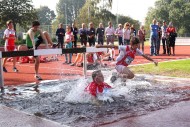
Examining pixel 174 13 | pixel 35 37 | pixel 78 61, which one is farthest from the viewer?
pixel 174 13

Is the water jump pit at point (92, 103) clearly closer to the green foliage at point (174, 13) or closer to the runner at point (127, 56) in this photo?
the runner at point (127, 56)

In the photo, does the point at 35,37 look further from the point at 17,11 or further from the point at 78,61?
the point at 17,11

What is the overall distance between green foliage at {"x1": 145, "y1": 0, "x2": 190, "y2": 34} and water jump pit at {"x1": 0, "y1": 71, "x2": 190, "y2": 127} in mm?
72624

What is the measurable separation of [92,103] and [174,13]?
82.2m

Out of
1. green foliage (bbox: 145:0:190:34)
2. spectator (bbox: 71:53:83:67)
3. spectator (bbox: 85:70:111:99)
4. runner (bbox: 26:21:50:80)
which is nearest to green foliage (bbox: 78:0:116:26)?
green foliage (bbox: 145:0:190:34)

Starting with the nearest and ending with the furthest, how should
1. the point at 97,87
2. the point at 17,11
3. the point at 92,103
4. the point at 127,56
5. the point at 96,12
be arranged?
1. the point at 92,103
2. the point at 97,87
3. the point at 127,56
4. the point at 17,11
5. the point at 96,12

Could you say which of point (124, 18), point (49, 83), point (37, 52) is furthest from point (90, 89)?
point (124, 18)

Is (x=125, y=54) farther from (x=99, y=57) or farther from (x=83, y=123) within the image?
(x=99, y=57)

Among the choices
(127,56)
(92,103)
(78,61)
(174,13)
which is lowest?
(92,103)

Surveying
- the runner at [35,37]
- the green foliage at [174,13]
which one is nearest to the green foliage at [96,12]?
the green foliage at [174,13]

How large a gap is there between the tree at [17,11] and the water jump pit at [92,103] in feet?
150

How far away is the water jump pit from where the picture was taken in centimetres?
615

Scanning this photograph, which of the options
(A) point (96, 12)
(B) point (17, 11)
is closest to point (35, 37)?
(B) point (17, 11)

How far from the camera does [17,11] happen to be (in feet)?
185
